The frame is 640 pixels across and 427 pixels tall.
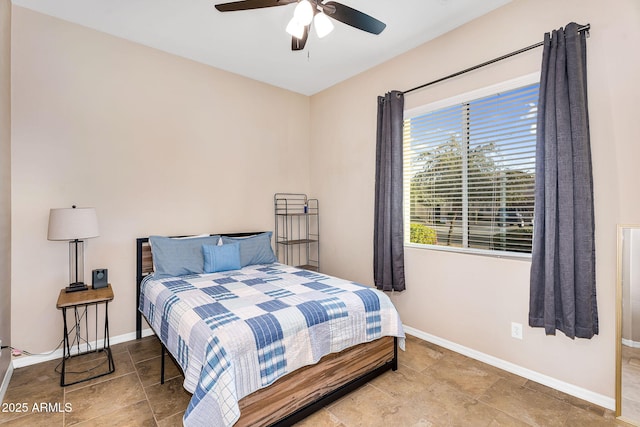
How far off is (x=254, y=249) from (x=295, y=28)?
89.6 inches

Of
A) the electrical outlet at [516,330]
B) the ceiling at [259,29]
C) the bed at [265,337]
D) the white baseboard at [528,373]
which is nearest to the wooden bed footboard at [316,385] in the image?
the bed at [265,337]

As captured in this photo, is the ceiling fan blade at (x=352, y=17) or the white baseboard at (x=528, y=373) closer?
the ceiling fan blade at (x=352, y=17)

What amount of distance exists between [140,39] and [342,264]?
3326 millimetres

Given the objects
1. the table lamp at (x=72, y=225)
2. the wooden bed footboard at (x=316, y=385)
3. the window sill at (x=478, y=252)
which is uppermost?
the table lamp at (x=72, y=225)

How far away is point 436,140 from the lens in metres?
3.14

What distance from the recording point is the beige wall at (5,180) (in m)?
2.30

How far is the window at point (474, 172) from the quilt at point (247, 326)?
1.11 meters

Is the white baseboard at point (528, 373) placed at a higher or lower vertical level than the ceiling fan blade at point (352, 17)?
Answer: lower

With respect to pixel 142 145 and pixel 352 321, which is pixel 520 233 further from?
pixel 142 145

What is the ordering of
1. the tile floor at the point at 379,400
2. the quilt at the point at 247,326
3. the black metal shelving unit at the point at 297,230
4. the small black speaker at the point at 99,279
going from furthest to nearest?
the black metal shelving unit at the point at 297,230 < the small black speaker at the point at 99,279 < the tile floor at the point at 379,400 < the quilt at the point at 247,326

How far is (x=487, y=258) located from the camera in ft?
8.85

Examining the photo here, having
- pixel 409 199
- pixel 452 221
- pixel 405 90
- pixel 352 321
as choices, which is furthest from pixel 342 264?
pixel 405 90

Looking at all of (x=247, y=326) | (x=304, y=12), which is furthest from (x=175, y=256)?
(x=304, y=12)

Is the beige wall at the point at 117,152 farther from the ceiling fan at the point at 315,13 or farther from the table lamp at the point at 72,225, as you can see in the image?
the ceiling fan at the point at 315,13
